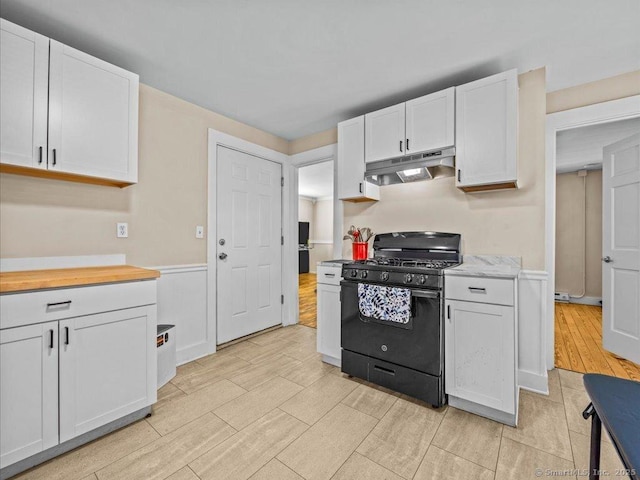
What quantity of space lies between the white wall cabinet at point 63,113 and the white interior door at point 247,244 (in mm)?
1045

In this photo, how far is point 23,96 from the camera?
1612mm

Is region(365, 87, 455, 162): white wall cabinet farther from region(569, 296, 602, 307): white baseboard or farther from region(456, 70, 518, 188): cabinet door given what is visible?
region(569, 296, 602, 307): white baseboard

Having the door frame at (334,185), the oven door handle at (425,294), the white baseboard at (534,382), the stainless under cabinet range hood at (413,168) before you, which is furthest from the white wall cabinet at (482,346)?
the door frame at (334,185)

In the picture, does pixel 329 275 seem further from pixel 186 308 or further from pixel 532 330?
pixel 532 330

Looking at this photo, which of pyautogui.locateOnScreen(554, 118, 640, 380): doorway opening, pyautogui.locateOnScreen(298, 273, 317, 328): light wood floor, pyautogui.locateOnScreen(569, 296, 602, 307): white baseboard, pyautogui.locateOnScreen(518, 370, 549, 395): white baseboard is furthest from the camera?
pyautogui.locateOnScreen(569, 296, 602, 307): white baseboard

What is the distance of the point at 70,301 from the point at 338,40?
7.29ft

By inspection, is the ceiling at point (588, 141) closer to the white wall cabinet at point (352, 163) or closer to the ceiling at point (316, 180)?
the white wall cabinet at point (352, 163)

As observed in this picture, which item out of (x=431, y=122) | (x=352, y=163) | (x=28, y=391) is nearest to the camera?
(x=28, y=391)

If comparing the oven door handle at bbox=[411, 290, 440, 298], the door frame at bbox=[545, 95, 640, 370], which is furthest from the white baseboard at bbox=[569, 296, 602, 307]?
the oven door handle at bbox=[411, 290, 440, 298]

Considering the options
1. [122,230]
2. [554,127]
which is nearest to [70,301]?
[122,230]

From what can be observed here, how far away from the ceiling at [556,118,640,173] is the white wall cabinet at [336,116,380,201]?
73.9 inches

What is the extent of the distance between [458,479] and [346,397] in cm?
85

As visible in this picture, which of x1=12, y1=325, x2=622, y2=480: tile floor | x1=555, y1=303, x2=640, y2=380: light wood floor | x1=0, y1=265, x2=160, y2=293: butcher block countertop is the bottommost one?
x1=12, y1=325, x2=622, y2=480: tile floor

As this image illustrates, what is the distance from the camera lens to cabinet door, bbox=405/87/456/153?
2270mm
